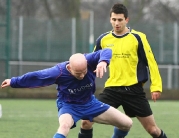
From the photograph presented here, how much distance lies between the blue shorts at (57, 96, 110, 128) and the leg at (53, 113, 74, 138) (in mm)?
91

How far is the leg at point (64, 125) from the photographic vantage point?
676 centimetres

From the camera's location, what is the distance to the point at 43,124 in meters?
11.6

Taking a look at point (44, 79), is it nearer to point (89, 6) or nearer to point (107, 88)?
point (107, 88)

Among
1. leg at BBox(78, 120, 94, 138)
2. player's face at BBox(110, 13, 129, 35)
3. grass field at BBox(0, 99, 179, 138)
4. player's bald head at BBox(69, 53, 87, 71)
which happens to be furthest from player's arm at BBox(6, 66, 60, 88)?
grass field at BBox(0, 99, 179, 138)

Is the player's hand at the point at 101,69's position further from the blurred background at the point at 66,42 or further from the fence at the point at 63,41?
the fence at the point at 63,41

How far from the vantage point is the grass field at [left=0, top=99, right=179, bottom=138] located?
996 cm

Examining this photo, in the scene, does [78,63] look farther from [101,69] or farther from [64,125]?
[64,125]

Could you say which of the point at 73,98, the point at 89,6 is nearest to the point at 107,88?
the point at 73,98

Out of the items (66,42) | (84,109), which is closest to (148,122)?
(84,109)

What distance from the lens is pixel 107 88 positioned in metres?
8.26

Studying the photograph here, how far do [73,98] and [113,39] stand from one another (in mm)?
1296

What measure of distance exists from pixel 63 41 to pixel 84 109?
16258 mm

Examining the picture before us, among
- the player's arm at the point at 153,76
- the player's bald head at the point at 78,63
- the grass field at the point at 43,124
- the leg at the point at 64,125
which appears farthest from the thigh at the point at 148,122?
the grass field at the point at 43,124

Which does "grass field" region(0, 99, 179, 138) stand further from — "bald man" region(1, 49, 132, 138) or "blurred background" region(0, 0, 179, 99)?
"blurred background" region(0, 0, 179, 99)
